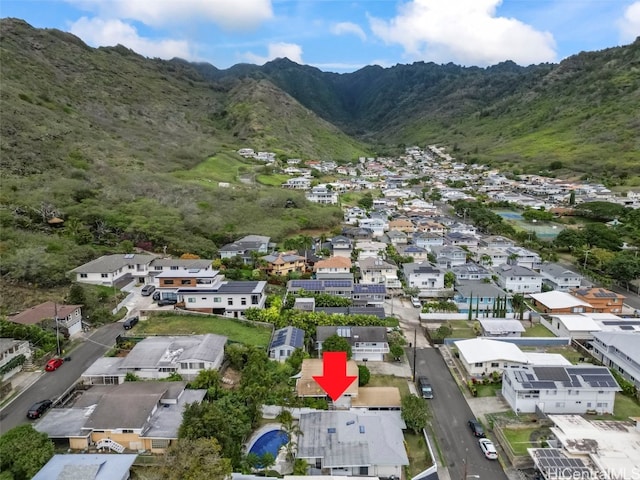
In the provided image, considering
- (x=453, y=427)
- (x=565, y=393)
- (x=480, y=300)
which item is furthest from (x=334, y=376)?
(x=480, y=300)

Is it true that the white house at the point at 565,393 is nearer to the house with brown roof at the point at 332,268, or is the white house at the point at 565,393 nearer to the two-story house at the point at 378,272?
the two-story house at the point at 378,272

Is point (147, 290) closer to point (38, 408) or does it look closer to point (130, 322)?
point (130, 322)

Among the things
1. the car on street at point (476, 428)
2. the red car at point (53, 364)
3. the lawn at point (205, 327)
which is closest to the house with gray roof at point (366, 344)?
the lawn at point (205, 327)

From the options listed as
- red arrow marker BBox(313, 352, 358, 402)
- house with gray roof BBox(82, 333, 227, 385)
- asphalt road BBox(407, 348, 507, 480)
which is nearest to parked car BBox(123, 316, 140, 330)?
house with gray roof BBox(82, 333, 227, 385)

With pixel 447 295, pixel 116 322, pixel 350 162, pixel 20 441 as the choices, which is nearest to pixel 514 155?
pixel 350 162

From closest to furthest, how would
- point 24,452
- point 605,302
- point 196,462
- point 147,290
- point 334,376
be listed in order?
point 196,462, point 24,452, point 334,376, point 605,302, point 147,290
